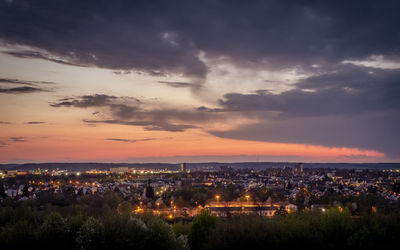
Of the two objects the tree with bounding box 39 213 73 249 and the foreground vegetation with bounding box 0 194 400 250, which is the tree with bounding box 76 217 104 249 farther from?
the tree with bounding box 39 213 73 249

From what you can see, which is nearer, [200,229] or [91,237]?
[91,237]

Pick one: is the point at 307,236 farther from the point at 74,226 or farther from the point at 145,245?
the point at 74,226

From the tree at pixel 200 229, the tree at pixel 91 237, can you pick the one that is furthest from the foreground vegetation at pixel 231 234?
the tree at pixel 200 229

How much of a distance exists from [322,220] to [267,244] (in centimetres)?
320

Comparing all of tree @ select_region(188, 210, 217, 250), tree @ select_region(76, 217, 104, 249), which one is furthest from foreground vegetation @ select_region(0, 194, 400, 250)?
tree @ select_region(188, 210, 217, 250)

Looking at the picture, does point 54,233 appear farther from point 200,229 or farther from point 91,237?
point 200,229

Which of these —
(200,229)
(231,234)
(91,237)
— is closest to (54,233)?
(91,237)

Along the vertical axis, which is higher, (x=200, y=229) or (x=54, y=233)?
(x=54, y=233)

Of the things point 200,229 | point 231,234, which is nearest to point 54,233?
point 231,234

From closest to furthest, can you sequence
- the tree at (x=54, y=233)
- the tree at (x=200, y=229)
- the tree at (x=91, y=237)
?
the tree at (x=91, y=237) → the tree at (x=54, y=233) → the tree at (x=200, y=229)

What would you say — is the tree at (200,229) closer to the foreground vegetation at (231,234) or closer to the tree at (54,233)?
the foreground vegetation at (231,234)

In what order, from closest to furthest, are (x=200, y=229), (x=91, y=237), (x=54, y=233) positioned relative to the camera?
1. (x=91, y=237)
2. (x=54, y=233)
3. (x=200, y=229)

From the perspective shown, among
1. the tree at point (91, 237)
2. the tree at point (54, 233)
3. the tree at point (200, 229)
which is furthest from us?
the tree at point (200, 229)

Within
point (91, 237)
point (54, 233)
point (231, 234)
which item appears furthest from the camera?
point (54, 233)
